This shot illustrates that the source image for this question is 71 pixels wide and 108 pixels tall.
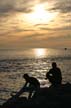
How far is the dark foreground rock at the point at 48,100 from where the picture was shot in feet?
54.1

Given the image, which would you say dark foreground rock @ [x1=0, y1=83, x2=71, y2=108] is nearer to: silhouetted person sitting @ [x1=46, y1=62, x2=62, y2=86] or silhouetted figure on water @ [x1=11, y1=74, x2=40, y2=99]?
silhouetted figure on water @ [x1=11, y1=74, x2=40, y2=99]

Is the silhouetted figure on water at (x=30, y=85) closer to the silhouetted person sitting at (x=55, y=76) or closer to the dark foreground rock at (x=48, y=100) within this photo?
the dark foreground rock at (x=48, y=100)

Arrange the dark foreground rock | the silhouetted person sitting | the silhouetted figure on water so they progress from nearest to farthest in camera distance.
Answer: the dark foreground rock → the silhouetted figure on water → the silhouetted person sitting

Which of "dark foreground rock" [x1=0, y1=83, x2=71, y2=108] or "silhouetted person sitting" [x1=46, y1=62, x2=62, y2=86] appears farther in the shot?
"silhouetted person sitting" [x1=46, y1=62, x2=62, y2=86]

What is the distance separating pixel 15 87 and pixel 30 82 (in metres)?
21.0

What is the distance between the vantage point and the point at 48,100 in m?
17.0

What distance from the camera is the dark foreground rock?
1649cm

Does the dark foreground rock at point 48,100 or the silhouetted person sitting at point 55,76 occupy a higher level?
the silhouetted person sitting at point 55,76

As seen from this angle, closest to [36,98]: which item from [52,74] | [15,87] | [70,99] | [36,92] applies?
[36,92]

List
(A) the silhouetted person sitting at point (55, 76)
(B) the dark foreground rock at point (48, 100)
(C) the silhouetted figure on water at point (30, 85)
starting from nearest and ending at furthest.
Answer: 1. (B) the dark foreground rock at point (48, 100)
2. (C) the silhouetted figure on water at point (30, 85)
3. (A) the silhouetted person sitting at point (55, 76)

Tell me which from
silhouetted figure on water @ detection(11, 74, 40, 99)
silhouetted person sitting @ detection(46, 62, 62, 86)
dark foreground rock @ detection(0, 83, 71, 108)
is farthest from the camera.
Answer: silhouetted person sitting @ detection(46, 62, 62, 86)

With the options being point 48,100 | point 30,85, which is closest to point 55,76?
point 30,85

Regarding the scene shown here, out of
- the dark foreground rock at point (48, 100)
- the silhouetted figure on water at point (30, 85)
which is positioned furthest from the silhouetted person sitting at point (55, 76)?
the silhouetted figure on water at point (30, 85)

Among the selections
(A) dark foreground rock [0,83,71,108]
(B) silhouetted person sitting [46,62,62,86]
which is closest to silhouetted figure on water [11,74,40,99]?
(A) dark foreground rock [0,83,71,108]
